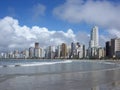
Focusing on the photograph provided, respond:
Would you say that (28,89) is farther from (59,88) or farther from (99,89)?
(99,89)

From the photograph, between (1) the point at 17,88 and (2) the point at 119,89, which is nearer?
(2) the point at 119,89

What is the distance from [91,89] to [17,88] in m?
5.70

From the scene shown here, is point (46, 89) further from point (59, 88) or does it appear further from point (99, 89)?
point (99, 89)

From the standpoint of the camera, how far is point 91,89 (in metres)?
20.0

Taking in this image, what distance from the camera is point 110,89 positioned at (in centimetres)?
1984

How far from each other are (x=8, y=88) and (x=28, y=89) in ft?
6.32

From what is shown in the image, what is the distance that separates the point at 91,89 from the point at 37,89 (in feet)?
13.1

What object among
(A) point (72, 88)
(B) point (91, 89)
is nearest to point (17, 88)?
(A) point (72, 88)

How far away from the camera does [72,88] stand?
68.6 ft


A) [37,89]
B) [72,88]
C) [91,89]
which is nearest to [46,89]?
[37,89]

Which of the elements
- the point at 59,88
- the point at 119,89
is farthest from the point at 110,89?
the point at 59,88

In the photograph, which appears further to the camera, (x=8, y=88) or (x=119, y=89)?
(x=8, y=88)

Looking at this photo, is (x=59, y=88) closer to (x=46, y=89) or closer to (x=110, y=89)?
(x=46, y=89)

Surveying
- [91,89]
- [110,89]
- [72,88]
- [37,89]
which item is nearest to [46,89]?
[37,89]
